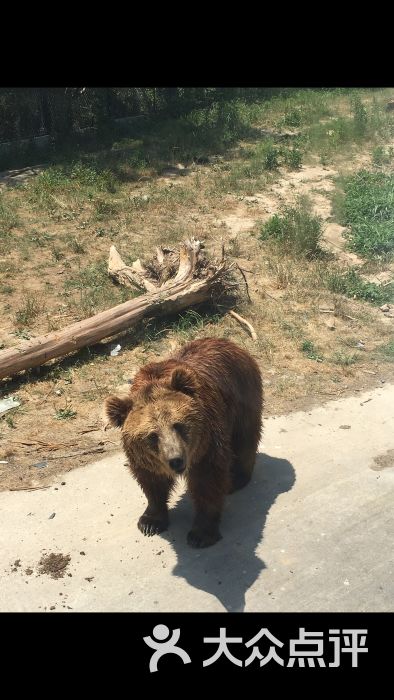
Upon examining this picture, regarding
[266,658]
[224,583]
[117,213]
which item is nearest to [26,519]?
[224,583]

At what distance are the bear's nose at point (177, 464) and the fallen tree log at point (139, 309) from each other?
3374mm

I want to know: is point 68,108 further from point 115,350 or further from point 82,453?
point 82,453

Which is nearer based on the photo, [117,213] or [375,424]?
[375,424]

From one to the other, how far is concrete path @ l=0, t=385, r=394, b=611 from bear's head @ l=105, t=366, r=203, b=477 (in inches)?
30.3

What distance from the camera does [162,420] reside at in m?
4.39

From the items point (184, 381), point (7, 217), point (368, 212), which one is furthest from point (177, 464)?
point (368, 212)

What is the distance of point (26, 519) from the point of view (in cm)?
534

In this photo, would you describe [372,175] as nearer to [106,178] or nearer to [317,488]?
[106,178]

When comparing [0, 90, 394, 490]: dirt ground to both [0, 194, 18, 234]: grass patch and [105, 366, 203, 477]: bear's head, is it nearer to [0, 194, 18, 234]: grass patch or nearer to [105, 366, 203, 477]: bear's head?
[0, 194, 18, 234]: grass patch

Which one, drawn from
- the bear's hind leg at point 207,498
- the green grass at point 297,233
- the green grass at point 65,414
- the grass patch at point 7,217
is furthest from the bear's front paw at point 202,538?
the grass patch at point 7,217

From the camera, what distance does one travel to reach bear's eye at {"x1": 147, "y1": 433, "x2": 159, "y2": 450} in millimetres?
4387

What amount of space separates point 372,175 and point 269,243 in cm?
430

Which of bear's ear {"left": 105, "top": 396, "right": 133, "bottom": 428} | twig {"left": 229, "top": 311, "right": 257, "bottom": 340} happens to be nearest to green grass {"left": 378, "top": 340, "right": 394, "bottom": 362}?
twig {"left": 229, "top": 311, "right": 257, "bottom": 340}

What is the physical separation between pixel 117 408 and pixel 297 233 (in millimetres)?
6681
